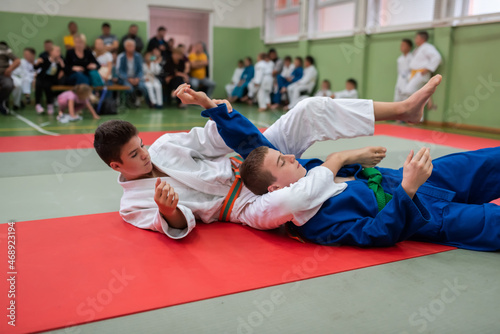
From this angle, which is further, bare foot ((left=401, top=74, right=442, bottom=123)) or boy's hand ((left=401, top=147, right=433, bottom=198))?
bare foot ((left=401, top=74, right=442, bottom=123))

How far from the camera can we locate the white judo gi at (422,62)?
720 cm

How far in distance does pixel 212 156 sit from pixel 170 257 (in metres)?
0.79

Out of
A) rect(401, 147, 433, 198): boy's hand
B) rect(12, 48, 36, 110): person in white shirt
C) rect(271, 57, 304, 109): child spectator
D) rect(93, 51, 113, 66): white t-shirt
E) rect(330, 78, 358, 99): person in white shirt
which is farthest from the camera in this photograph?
rect(271, 57, 304, 109): child spectator

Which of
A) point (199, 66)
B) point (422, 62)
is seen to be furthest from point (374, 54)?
point (199, 66)

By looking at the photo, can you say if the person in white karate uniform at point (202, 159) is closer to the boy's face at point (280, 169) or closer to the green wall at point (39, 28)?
the boy's face at point (280, 169)

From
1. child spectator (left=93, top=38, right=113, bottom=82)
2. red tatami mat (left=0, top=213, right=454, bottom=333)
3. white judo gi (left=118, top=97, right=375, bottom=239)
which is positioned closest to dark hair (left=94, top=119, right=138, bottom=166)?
white judo gi (left=118, top=97, right=375, bottom=239)

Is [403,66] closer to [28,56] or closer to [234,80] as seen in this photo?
[234,80]

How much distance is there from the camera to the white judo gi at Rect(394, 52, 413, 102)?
25.4ft

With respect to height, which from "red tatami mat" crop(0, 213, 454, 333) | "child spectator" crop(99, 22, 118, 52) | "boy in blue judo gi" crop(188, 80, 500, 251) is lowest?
"red tatami mat" crop(0, 213, 454, 333)

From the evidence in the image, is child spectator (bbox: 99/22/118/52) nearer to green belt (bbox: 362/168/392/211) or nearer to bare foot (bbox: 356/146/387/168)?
bare foot (bbox: 356/146/387/168)

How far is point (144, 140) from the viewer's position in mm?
5145

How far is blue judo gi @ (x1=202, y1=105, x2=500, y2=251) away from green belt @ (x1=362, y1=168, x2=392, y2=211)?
0.09 feet

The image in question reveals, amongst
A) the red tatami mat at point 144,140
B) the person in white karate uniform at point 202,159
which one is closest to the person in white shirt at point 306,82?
the red tatami mat at point 144,140

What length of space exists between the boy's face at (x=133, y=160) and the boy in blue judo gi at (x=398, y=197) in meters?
0.40
